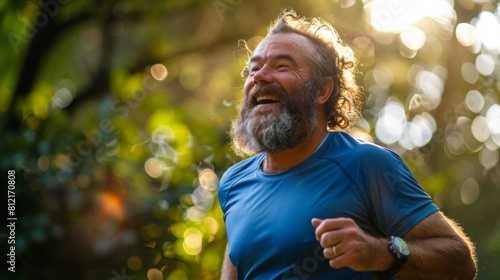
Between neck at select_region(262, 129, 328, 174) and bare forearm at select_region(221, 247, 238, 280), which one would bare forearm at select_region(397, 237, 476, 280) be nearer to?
neck at select_region(262, 129, 328, 174)

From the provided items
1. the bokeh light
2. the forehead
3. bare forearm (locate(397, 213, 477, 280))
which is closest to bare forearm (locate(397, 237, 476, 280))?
bare forearm (locate(397, 213, 477, 280))

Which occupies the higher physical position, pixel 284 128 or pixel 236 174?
pixel 284 128

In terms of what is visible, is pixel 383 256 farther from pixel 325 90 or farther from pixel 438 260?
pixel 325 90

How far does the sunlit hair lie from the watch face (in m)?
0.99

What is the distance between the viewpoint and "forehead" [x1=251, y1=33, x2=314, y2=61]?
11.0 feet

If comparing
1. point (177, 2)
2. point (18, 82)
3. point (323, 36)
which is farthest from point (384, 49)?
point (323, 36)

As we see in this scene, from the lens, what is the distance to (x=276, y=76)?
327cm

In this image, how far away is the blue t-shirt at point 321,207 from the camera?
2791mm

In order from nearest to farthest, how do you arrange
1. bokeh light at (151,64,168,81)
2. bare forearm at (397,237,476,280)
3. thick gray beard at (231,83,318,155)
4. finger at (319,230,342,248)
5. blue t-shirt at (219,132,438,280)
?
finger at (319,230,342,248) → bare forearm at (397,237,476,280) → blue t-shirt at (219,132,438,280) → thick gray beard at (231,83,318,155) → bokeh light at (151,64,168,81)

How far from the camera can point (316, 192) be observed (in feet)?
9.63

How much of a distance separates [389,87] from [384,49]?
981 mm

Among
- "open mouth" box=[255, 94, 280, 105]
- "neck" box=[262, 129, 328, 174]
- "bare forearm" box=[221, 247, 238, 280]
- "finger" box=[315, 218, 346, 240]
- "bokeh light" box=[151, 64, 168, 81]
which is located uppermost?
"finger" box=[315, 218, 346, 240]

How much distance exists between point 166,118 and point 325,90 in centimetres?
311

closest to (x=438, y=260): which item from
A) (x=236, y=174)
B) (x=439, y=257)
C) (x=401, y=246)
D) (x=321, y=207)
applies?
(x=439, y=257)
